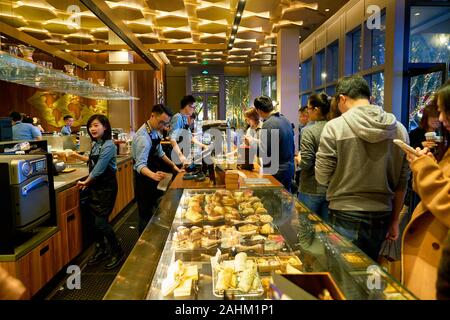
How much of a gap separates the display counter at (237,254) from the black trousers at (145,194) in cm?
132

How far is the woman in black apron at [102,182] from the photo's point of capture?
347cm

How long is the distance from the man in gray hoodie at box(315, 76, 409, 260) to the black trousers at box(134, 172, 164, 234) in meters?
1.94

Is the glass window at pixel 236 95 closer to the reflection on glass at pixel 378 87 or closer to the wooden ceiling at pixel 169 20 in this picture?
the wooden ceiling at pixel 169 20

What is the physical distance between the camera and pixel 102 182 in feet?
11.6

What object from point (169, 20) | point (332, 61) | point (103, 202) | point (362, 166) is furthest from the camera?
point (332, 61)

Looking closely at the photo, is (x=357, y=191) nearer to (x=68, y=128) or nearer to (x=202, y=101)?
(x=68, y=128)

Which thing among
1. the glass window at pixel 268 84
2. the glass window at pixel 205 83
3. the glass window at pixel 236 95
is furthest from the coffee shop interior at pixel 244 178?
the glass window at pixel 268 84

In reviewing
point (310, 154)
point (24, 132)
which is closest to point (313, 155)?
point (310, 154)

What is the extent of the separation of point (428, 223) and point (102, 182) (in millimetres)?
2954

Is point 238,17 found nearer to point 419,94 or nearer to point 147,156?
point 147,156

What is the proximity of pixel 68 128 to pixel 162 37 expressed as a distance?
328 centimetres

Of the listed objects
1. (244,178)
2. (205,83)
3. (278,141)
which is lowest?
(244,178)

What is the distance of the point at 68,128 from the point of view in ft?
29.1
